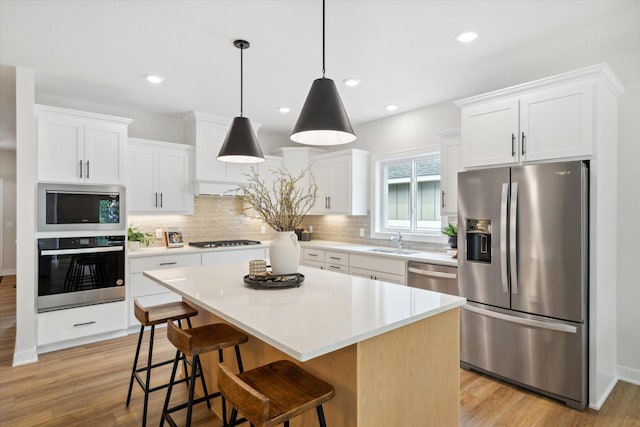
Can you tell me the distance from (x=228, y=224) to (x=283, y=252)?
3.28 meters

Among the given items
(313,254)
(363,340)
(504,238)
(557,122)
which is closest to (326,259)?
(313,254)

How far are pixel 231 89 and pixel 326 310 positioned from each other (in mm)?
2889

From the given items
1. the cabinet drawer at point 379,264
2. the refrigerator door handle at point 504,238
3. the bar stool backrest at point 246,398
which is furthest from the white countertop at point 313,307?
the cabinet drawer at point 379,264

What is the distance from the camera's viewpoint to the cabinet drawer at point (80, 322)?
341 cm

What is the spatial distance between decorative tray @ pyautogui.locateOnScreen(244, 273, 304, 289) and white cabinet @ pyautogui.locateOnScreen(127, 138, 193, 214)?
2692 mm

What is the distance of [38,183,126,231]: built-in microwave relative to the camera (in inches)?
134

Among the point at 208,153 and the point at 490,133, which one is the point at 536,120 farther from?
the point at 208,153

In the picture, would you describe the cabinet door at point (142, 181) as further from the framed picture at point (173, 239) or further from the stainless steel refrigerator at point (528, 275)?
the stainless steel refrigerator at point (528, 275)

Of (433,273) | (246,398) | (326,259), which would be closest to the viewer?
(246,398)

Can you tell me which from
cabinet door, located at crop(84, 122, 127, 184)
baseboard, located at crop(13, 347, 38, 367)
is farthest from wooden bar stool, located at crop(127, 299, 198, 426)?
cabinet door, located at crop(84, 122, 127, 184)

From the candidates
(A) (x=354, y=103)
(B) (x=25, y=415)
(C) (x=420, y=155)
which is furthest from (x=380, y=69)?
(B) (x=25, y=415)

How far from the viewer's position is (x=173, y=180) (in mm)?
4516

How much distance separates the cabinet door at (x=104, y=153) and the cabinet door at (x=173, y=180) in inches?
22.6

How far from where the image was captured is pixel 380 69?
10.5ft
